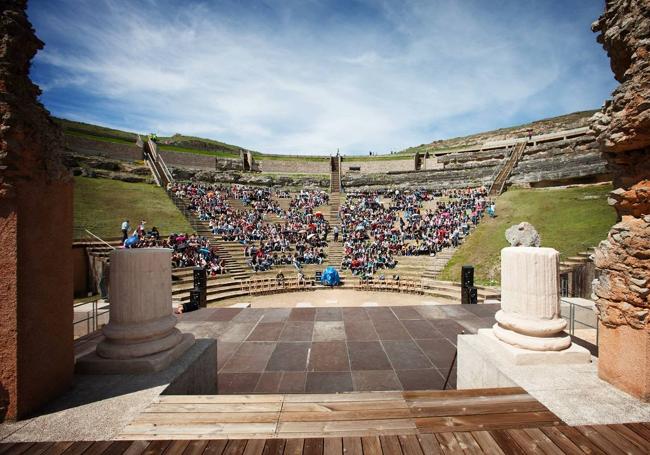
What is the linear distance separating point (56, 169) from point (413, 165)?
43.6m

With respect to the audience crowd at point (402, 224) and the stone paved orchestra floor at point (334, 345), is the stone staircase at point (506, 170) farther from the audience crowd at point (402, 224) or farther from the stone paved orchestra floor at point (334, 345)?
the stone paved orchestra floor at point (334, 345)

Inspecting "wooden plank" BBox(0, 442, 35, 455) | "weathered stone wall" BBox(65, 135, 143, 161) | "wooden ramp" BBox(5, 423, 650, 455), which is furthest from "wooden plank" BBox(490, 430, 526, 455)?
"weathered stone wall" BBox(65, 135, 143, 161)

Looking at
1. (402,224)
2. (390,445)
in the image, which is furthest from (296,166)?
(390,445)

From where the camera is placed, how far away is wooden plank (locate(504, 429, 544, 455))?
7.66 feet

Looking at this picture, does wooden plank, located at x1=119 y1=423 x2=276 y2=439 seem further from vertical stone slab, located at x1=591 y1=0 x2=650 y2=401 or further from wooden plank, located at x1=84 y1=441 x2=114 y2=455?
vertical stone slab, located at x1=591 y1=0 x2=650 y2=401

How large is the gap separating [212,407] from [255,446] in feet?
2.53

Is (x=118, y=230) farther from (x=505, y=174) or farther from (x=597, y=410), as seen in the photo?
(x=505, y=174)

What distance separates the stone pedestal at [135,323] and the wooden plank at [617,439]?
4560 mm

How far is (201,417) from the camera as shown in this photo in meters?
2.77

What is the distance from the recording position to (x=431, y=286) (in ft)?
49.4

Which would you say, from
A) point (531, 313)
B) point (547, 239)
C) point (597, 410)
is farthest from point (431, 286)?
point (597, 410)

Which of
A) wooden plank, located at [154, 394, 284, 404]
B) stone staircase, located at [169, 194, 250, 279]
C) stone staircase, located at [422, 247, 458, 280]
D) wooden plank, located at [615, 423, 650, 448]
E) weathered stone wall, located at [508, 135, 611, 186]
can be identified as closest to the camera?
wooden plank, located at [615, 423, 650, 448]

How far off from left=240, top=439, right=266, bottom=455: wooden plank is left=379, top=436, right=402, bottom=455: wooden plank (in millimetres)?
981

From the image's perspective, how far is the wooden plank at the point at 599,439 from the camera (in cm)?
231
